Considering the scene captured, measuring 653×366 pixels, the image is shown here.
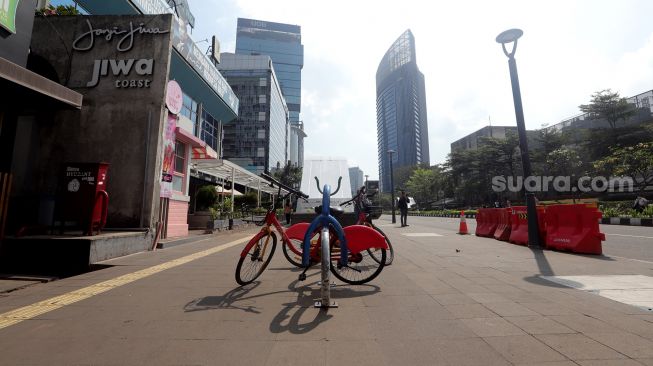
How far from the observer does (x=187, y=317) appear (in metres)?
3.00

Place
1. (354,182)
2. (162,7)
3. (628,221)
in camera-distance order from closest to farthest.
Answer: (628,221)
(162,7)
(354,182)

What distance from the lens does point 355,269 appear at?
161 inches

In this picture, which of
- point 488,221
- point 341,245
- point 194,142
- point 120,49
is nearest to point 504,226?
point 488,221

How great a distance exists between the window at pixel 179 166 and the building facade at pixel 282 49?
424 feet

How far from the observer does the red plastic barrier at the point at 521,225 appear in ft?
25.7

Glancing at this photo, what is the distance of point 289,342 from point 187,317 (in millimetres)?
1204

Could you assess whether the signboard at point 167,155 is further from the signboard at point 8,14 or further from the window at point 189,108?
the window at point 189,108

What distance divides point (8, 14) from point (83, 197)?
4187 mm

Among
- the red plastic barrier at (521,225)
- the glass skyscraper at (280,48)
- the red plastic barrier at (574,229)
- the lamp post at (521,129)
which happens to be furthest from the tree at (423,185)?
the glass skyscraper at (280,48)

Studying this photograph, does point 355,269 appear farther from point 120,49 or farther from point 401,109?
point 401,109

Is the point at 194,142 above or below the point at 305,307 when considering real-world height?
above

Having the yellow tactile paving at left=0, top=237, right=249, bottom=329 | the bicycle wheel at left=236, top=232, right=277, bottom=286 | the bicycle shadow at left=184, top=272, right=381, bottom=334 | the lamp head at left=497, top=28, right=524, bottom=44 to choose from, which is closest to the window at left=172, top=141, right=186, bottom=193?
the yellow tactile paving at left=0, top=237, right=249, bottom=329

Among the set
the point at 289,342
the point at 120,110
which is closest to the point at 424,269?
the point at 289,342

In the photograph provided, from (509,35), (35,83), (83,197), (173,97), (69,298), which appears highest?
(509,35)
